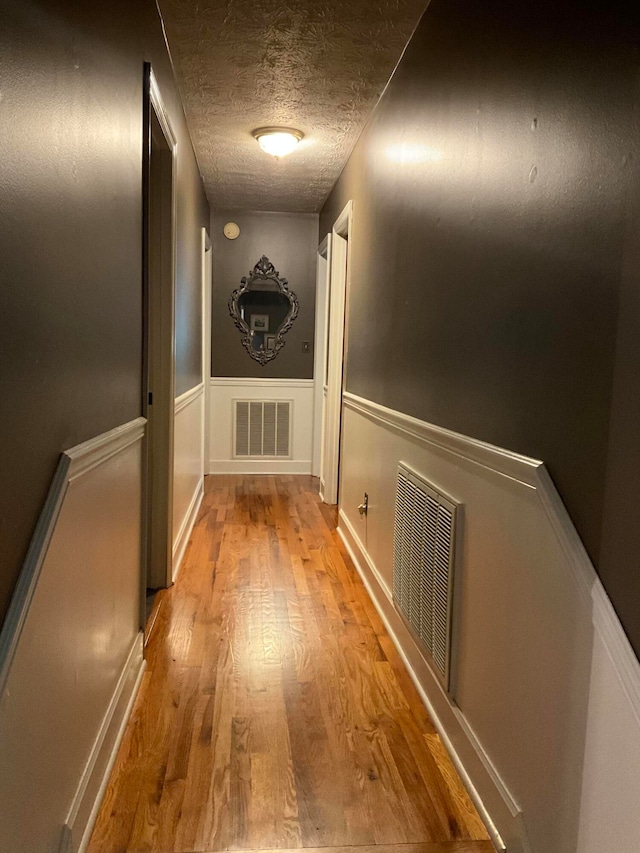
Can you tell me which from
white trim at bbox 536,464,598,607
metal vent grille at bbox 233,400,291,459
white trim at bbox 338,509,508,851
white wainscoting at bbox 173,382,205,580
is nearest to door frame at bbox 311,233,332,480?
metal vent grille at bbox 233,400,291,459

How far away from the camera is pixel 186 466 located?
12.3 feet

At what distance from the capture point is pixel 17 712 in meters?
1.02

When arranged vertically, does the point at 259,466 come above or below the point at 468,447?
below

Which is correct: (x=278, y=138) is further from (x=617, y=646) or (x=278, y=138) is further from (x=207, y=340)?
(x=617, y=646)

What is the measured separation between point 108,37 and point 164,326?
55.2 inches

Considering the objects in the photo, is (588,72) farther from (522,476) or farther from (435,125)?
(435,125)

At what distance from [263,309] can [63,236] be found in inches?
178

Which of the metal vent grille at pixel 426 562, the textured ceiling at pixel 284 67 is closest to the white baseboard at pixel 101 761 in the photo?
the metal vent grille at pixel 426 562

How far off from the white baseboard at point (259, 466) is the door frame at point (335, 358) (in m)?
1.01

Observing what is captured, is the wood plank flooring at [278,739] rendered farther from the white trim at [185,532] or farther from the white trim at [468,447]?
the white trim at [468,447]

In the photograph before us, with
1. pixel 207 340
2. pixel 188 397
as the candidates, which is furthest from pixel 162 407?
pixel 207 340

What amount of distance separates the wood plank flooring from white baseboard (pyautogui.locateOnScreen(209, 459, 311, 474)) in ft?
8.78

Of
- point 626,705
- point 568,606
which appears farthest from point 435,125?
point 626,705

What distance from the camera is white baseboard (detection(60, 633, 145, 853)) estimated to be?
1355 millimetres
